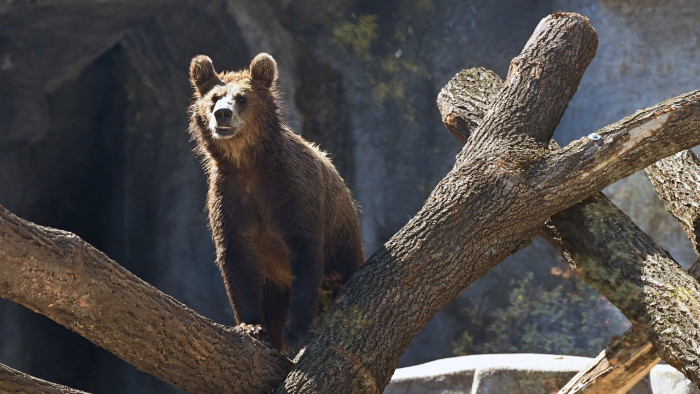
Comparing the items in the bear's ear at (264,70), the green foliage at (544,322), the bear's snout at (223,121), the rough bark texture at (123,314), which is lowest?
the rough bark texture at (123,314)

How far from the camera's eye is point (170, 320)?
12.3ft

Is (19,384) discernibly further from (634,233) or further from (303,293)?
(634,233)

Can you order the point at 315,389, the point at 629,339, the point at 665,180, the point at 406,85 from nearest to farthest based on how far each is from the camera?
1. the point at 315,389
2. the point at 629,339
3. the point at 665,180
4. the point at 406,85

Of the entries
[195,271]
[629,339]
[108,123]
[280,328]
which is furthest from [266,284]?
[108,123]

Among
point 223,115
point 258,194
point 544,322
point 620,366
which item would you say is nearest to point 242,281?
point 258,194

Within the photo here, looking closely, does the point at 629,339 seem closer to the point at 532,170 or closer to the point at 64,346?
the point at 532,170

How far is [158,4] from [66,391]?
716 centimetres

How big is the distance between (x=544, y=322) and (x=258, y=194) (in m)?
5.51

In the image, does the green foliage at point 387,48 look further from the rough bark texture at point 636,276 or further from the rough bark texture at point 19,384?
the rough bark texture at point 19,384

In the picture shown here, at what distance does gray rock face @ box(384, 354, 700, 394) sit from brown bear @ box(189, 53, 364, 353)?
1.90 metres

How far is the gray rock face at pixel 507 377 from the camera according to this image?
6.06 m

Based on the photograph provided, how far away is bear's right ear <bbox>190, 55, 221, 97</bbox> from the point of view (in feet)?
18.3

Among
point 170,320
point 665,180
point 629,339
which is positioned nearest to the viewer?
point 170,320

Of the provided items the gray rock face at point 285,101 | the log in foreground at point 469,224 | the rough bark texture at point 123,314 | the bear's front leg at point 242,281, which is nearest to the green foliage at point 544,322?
the gray rock face at point 285,101
